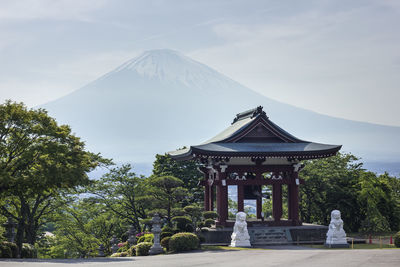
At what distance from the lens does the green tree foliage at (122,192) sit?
3688 cm

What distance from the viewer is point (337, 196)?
35.6 m

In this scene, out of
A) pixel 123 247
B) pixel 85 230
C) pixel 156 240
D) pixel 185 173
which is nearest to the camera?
pixel 156 240

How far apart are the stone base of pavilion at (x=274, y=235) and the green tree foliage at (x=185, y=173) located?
12.9 meters

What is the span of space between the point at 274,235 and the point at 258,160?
4349 mm

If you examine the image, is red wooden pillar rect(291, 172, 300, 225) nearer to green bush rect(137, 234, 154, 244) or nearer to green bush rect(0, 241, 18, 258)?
green bush rect(137, 234, 154, 244)

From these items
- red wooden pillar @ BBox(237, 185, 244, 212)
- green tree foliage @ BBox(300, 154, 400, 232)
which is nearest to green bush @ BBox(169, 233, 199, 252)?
red wooden pillar @ BBox(237, 185, 244, 212)

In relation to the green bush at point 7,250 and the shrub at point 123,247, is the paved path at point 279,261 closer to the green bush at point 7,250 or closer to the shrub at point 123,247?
the green bush at point 7,250

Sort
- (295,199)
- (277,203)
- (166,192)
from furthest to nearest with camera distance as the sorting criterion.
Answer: (277,203) → (295,199) → (166,192)

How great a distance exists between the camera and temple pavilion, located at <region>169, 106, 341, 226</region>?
27.6m

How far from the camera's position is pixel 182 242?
22.9m

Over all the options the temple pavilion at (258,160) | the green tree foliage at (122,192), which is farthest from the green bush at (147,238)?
the green tree foliage at (122,192)

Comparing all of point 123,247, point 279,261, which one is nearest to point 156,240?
point 123,247

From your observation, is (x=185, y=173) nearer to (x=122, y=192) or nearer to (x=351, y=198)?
(x=122, y=192)

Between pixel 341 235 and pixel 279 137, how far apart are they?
7077 mm
